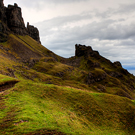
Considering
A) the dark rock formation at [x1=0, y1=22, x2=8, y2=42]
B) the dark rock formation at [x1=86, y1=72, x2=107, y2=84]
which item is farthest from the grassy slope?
the dark rock formation at [x1=0, y1=22, x2=8, y2=42]

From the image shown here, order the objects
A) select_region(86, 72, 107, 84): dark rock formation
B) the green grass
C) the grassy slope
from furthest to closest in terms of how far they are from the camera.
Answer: select_region(86, 72, 107, 84): dark rock formation < the green grass < the grassy slope

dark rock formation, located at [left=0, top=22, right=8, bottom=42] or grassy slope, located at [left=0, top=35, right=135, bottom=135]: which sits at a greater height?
dark rock formation, located at [left=0, top=22, right=8, bottom=42]

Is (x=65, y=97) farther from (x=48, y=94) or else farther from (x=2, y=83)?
(x=2, y=83)

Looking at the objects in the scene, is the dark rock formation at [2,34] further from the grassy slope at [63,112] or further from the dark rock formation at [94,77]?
Result: the grassy slope at [63,112]

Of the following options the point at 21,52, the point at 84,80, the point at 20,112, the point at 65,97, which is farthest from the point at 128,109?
the point at 21,52

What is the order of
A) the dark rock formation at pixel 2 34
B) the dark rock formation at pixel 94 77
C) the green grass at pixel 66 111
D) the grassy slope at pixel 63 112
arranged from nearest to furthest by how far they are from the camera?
the grassy slope at pixel 63 112 < the green grass at pixel 66 111 < the dark rock formation at pixel 94 77 < the dark rock formation at pixel 2 34

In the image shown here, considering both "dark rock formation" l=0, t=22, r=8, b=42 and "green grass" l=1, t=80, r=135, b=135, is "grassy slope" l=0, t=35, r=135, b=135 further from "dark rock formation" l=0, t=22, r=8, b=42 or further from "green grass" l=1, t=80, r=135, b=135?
"dark rock formation" l=0, t=22, r=8, b=42

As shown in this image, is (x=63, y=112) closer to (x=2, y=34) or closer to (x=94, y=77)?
(x=94, y=77)

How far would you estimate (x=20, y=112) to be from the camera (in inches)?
712

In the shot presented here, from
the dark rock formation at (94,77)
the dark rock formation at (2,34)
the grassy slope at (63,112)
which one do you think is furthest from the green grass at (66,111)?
the dark rock formation at (2,34)

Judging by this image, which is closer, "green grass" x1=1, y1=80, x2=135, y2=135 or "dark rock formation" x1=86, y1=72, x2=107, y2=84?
"green grass" x1=1, y1=80, x2=135, y2=135

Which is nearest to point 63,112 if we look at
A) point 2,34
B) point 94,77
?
point 94,77

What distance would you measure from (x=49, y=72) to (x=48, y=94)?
337 feet

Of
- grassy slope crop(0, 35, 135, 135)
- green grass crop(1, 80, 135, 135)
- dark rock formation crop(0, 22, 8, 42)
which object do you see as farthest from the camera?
dark rock formation crop(0, 22, 8, 42)
